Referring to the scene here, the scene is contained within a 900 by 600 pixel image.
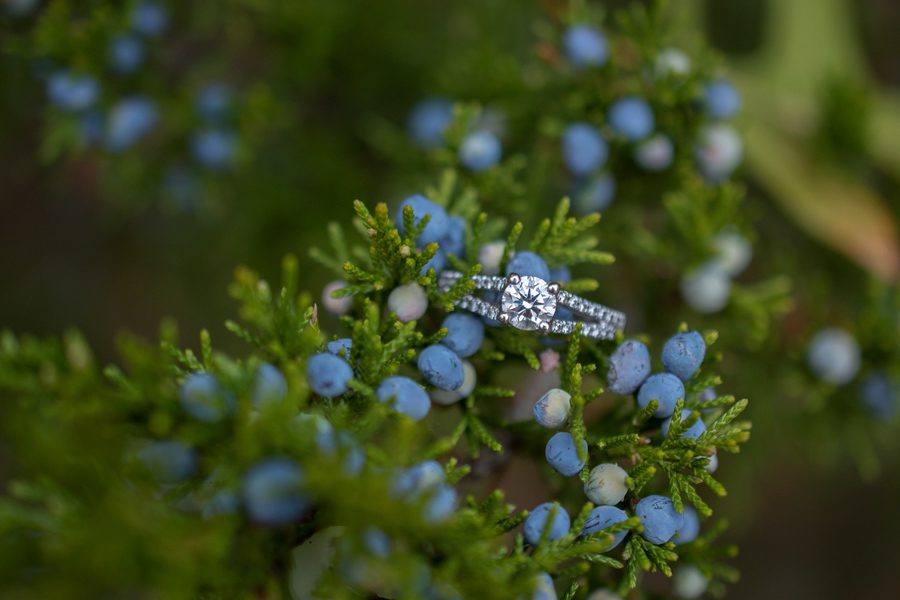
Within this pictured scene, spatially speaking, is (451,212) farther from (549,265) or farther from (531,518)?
(531,518)

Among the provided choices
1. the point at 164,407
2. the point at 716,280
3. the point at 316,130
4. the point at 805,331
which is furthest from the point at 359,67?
the point at 164,407

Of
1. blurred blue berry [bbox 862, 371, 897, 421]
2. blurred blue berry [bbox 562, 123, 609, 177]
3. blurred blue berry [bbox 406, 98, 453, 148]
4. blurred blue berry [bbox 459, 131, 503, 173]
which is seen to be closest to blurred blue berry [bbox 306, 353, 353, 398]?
blurred blue berry [bbox 459, 131, 503, 173]

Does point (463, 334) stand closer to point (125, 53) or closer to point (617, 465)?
point (617, 465)

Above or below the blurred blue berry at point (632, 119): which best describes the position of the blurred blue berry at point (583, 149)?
below

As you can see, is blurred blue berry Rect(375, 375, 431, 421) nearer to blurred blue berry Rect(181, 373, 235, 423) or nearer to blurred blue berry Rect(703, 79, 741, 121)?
blurred blue berry Rect(181, 373, 235, 423)

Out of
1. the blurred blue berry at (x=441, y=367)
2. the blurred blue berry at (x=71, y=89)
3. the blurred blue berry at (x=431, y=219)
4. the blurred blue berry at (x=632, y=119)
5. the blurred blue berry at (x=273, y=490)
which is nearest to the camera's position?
the blurred blue berry at (x=273, y=490)

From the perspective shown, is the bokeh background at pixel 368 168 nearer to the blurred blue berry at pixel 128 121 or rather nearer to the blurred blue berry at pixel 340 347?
the blurred blue berry at pixel 128 121

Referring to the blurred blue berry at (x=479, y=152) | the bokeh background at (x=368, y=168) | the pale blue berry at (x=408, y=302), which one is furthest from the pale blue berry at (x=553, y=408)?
the bokeh background at (x=368, y=168)
